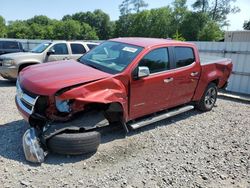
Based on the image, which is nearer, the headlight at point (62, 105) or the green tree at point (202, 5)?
the headlight at point (62, 105)

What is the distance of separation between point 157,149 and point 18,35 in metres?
78.4

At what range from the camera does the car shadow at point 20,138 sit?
13.8 ft

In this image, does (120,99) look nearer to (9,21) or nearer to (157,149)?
(157,149)

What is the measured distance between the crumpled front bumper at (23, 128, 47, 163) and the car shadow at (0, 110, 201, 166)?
11 cm

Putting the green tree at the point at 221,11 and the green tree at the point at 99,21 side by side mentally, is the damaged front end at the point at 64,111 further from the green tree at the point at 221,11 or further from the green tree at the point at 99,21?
the green tree at the point at 99,21

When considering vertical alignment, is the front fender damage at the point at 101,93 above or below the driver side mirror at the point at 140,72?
below

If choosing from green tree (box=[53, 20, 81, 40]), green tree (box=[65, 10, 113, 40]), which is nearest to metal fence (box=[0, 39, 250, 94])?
green tree (box=[53, 20, 81, 40])

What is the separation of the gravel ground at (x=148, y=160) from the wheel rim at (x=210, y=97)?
3.40 ft

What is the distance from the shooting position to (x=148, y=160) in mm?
4391

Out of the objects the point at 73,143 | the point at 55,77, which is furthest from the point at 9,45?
the point at 73,143

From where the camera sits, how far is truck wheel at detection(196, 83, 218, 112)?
701 cm

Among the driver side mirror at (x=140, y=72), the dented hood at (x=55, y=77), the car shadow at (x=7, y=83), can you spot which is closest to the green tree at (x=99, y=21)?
the car shadow at (x=7, y=83)

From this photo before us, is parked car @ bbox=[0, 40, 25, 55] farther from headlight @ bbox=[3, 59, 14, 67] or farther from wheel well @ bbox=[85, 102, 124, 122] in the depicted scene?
wheel well @ bbox=[85, 102, 124, 122]

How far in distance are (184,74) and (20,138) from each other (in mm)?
3614
